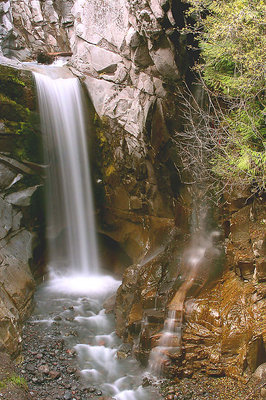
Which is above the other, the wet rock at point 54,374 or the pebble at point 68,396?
the wet rock at point 54,374

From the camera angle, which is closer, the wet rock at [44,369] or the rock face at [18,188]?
the wet rock at [44,369]

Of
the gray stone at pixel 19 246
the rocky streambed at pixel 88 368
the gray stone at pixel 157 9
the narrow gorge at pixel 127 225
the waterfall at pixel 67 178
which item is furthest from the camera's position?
the waterfall at pixel 67 178

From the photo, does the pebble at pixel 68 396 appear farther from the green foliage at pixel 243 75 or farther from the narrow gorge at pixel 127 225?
the green foliage at pixel 243 75

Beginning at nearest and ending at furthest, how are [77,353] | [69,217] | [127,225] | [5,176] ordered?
[77,353] < [5,176] < [127,225] < [69,217]

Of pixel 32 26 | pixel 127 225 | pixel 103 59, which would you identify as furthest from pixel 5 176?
pixel 32 26

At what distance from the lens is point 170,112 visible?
10.2 metres

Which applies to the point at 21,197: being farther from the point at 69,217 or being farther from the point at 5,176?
the point at 69,217

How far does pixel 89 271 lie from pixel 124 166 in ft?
14.3

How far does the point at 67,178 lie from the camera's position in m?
11.3

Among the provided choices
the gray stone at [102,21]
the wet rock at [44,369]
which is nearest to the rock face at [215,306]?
the wet rock at [44,369]

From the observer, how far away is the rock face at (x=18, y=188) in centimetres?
872

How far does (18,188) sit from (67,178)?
1908 mm

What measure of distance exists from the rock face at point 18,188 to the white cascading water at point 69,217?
0.57 m

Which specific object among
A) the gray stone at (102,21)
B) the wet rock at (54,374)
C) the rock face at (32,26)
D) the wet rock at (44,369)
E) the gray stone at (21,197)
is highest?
the rock face at (32,26)
